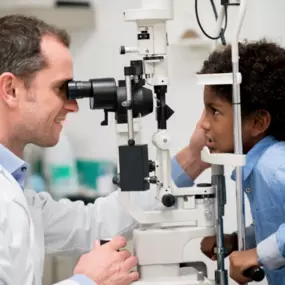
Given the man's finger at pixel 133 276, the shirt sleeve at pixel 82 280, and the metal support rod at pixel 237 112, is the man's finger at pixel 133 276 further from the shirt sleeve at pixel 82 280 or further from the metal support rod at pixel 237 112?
the metal support rod at pixel 237 112

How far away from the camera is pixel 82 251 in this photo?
1.89 metres

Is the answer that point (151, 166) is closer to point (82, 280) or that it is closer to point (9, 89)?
point (82, 280)

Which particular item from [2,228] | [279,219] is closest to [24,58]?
[2,228]

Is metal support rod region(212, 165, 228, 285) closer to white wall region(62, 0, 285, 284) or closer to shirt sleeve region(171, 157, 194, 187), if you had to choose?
shirt sleeve region(171, 157, 194, 187)

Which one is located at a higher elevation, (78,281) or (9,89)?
(9,89)

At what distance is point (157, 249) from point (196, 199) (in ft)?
0.51

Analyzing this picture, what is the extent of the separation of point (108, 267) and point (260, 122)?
1.85ft

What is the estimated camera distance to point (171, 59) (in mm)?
2633

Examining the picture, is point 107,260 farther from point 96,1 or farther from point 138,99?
point 96,1

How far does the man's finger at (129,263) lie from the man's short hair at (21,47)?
20.2 inches

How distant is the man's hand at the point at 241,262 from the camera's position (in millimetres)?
1457

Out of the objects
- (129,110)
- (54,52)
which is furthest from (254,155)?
(54,52)

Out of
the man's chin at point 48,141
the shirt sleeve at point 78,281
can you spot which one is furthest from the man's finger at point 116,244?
the man's chin at point 48,141

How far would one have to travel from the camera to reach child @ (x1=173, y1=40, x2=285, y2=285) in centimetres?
152
